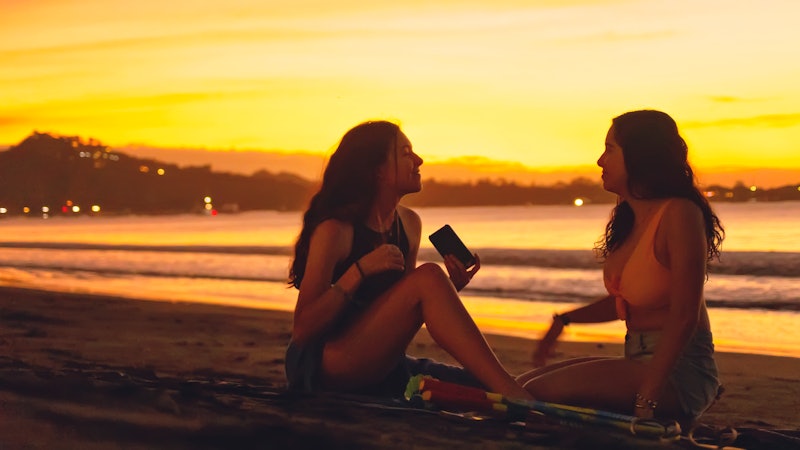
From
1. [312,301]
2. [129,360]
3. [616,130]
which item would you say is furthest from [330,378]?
[129,360]

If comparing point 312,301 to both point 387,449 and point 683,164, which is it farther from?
point 683,164

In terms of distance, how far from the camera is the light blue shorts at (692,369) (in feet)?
12.0

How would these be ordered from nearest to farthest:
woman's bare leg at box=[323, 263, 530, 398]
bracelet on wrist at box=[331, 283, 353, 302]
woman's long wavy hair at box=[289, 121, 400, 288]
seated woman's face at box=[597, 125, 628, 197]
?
seated woman's face at box=[597, 125, 628, 197] → woman's bare leg at box=[323, 263, 530, 398] → bracelet on wrist at box=[331, 283, 353, 302] → woman's long wavy hair at box=[289, 121, 400, 288]

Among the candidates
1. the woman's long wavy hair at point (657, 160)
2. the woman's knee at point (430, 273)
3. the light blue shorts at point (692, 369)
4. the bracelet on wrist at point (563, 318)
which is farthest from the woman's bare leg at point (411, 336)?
the woman's long wavy hair at point (657, 160)

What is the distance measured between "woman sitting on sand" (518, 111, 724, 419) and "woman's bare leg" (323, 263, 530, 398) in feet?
0.82

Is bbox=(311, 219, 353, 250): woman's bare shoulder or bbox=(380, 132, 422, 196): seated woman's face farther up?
bbox=(380, 132, 422, 196): seated woman's face

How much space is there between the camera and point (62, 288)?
17547 millimetres

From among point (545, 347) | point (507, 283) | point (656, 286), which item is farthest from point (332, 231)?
point (507, 283)

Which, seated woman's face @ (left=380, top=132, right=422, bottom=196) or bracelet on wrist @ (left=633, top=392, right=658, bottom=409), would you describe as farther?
seated woman's face @ (left=380, top=132, right=422, bottom=196)

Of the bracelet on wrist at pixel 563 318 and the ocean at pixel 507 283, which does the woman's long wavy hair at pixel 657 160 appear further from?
the ocean at pixel 507 283

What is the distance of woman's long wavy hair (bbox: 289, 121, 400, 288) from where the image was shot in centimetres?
429

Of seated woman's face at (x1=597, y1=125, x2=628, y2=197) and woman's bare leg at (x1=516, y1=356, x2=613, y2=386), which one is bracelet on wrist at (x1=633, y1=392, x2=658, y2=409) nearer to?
woman's bare leg at (x1=516, y1=356, x2=613, y2=386)

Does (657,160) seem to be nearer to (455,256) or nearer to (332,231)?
(455,256)

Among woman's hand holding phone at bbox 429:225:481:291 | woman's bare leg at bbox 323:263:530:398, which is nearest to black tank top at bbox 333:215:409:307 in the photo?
woman's bare leg at bbox 323:263:530:398
